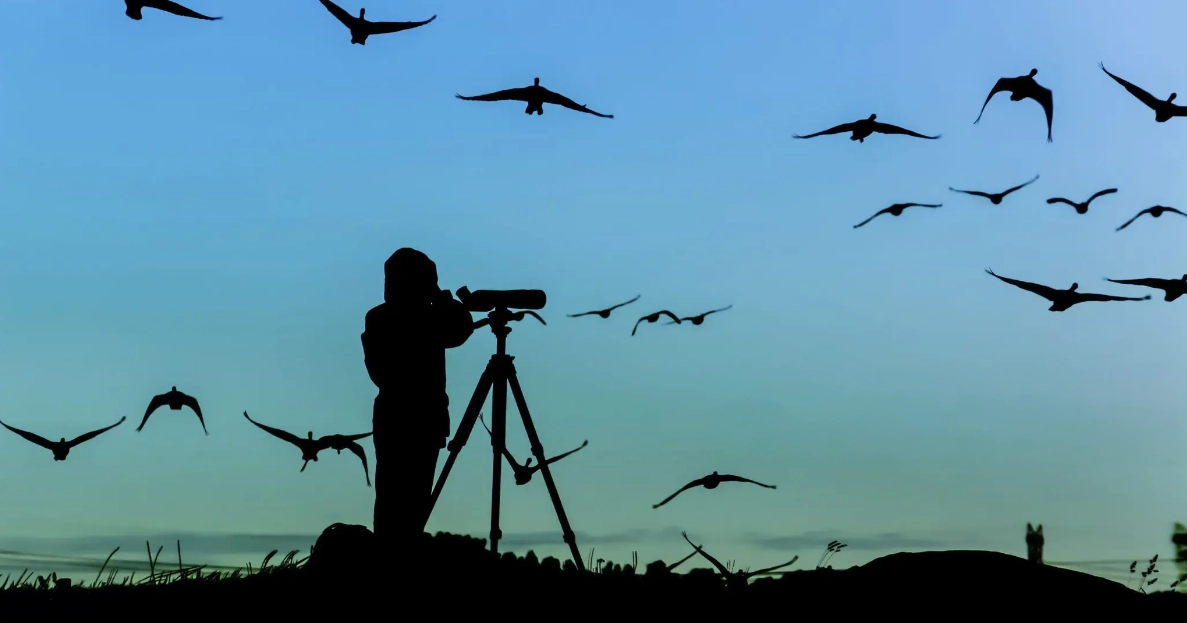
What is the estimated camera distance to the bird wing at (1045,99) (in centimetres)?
1587

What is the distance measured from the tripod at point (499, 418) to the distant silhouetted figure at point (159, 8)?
187 inches

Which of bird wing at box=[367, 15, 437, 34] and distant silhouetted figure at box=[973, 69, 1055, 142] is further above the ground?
distant silhouetted figure at box=[973, 69, 1055, 142]

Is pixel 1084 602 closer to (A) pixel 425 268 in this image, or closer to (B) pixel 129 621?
(A) pixel 425 268

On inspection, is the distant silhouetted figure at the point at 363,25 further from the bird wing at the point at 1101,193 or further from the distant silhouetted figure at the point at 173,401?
the bird wing at the point at 1101,193

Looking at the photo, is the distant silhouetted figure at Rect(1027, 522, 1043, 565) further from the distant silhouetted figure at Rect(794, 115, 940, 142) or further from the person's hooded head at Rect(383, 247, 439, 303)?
the person's hooded head at Rect(383, 247, 439, 303)

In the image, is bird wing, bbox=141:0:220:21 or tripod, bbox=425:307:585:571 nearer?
tripod, bbox=425:307:585:571

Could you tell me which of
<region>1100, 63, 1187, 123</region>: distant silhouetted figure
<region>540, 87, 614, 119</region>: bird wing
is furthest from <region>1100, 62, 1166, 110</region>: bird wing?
<region>540, 87, 614, 119</region>: bird wing

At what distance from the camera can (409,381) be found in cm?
979

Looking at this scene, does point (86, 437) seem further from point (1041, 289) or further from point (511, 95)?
point (1041, 289)

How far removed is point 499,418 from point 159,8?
629cm

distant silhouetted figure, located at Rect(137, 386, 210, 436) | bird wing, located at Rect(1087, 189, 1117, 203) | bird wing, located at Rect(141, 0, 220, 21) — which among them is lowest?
distant silhouetted figure, located at Rect(137, 386, 210, 436)

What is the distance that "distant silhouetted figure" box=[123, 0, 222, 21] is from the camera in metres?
12.1

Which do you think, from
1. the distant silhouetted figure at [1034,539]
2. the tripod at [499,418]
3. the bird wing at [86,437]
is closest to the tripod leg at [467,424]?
the tripod at [499,418]

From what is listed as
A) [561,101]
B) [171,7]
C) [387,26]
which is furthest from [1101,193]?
[171,7]
